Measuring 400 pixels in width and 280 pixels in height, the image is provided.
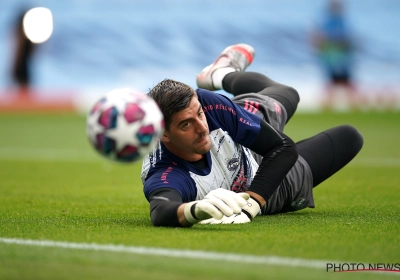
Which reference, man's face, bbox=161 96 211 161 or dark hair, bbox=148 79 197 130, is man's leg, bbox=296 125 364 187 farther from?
dark hair, bbox=148 79 197 130

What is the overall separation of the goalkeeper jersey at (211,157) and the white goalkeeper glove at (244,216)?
0.27m

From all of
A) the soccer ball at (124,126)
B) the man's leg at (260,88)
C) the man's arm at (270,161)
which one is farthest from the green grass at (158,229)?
the man's leg at (260,88)

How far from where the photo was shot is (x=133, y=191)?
8.38 meters

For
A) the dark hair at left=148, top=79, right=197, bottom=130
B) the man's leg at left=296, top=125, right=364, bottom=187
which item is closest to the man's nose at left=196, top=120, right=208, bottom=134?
the dark hair at left=148, top=79, right=197, bottom=130

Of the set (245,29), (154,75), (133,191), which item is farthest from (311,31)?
(133,191)

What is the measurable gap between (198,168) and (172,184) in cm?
29

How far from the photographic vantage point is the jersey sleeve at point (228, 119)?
542cm

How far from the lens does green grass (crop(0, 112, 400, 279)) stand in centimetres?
375

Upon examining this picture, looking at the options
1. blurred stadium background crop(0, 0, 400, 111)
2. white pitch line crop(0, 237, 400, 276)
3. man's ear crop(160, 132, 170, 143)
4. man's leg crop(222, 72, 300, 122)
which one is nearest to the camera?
white pitch line crop(0, 237, 400, 276)

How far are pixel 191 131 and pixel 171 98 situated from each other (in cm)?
27

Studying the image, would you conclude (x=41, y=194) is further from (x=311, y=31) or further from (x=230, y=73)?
(x=311, y=31)

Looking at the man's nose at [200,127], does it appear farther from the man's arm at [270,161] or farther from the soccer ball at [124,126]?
the man's arm at [270,161]

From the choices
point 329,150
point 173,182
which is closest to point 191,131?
point 173,182

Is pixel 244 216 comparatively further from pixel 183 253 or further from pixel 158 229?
pixel 183 253
